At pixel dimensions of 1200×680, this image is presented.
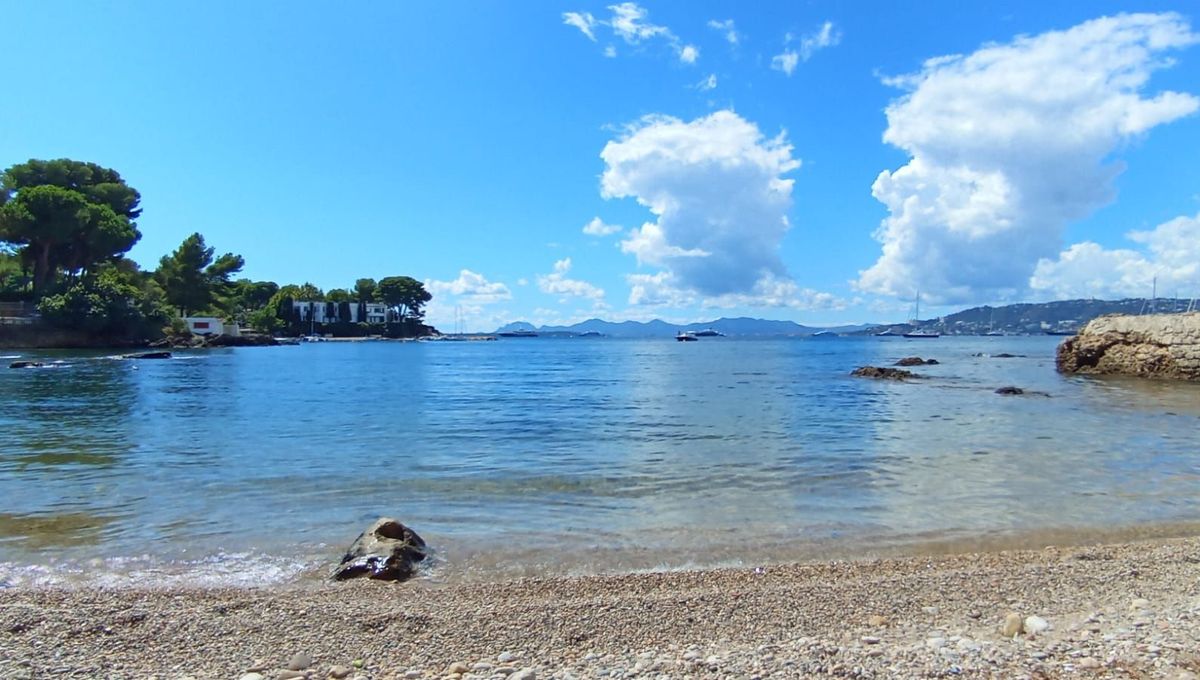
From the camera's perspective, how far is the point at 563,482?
13836 millimetres

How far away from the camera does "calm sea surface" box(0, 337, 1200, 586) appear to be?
9.41 m

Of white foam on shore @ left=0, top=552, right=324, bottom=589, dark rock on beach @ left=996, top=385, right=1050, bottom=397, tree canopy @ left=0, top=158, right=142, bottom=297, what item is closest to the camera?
white foam on shore @ left=0, top=552, right=324, bottom=589

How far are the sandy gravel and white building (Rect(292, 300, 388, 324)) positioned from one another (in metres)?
180

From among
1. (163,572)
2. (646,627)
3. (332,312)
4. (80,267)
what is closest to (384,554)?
(163,572)

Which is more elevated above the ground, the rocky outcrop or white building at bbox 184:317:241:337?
white building at bbox 184:317:241:337

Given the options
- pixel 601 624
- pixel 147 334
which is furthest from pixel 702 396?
pixel 147 334

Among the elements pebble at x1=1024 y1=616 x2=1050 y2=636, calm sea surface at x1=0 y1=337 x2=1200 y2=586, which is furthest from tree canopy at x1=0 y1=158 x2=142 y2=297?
pebble at x1=1024 y1=616 x2=1050 y2=636

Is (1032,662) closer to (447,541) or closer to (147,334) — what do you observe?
(447,541)

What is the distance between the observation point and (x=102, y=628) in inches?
233

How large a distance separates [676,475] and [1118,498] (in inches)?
308

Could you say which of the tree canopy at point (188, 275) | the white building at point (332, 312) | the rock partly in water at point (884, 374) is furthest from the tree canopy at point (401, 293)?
the rock partly in water at point (884, 374)

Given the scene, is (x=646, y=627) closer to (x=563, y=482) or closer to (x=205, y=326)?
(x=563, y=482)

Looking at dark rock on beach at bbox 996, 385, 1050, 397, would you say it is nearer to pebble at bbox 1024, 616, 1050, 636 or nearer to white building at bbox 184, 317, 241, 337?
pebble at bbox 1024, 616, 1050, 636

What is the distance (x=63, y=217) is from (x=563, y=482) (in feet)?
303
